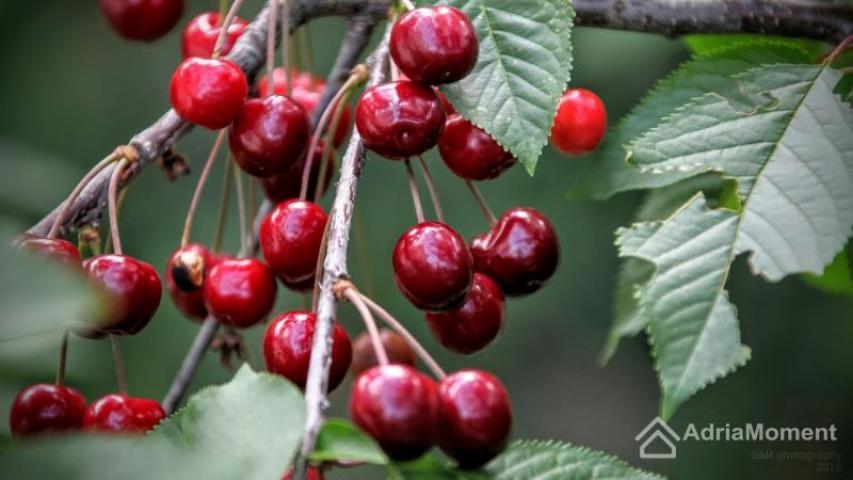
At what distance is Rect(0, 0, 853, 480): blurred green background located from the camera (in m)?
2.76

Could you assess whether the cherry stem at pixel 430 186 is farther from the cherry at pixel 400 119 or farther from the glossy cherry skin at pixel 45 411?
the glossy cherry skin at pixel 45 411

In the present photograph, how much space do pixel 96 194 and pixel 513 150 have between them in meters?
0.47

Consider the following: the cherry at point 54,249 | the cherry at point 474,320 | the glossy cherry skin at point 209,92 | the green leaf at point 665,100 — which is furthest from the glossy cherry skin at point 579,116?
the cherry at point 54,249

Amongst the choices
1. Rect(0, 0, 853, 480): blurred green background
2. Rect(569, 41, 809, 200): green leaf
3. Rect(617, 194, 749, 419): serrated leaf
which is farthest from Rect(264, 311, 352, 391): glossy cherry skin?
Rect(0, 0, 853, 480): blurred green background

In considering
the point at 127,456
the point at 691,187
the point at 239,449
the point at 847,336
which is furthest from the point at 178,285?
the point at 847,336

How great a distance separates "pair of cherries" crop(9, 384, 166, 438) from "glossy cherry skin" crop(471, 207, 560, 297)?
0.41 meters

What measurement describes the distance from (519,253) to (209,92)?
39cm

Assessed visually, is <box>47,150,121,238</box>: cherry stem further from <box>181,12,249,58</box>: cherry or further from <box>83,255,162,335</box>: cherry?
<box>181,12,249,58</box>: cherry

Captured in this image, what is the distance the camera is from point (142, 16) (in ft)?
5.23

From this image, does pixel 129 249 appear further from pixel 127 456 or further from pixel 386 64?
pixel 127 456

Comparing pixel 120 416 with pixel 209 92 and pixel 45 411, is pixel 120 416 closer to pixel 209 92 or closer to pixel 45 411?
pixel 45 411

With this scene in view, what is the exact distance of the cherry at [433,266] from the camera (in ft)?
3.38

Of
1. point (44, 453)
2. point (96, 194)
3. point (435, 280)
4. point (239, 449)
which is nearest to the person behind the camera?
point (44, 453)

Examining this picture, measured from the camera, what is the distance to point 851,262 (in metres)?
1.37
